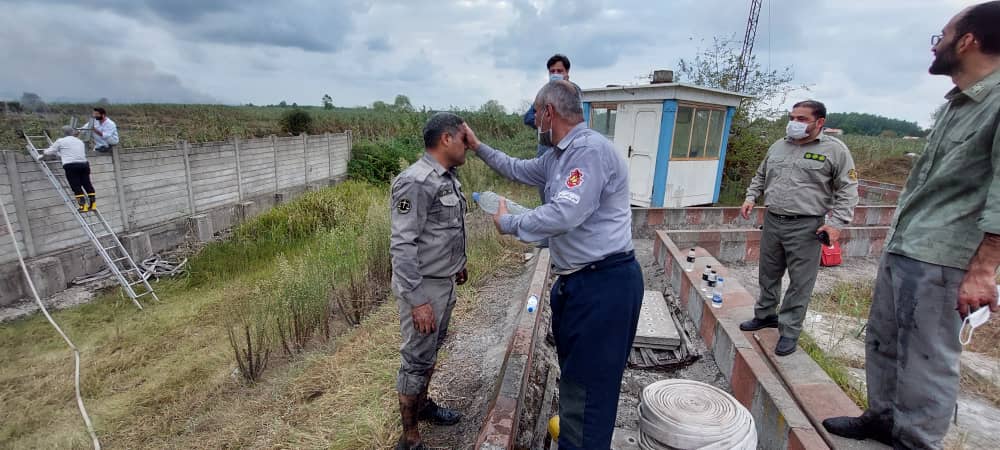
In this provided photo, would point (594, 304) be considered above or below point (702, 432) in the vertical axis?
above

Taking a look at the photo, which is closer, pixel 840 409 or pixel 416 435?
pixel 416 435

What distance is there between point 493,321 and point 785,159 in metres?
2.71

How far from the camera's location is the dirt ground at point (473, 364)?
2.69 metres

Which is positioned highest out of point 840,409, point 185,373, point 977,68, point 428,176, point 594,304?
point 977,68

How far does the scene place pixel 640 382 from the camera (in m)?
3.43

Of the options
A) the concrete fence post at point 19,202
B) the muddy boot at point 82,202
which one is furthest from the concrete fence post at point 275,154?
the concrete fence post at point 19,202

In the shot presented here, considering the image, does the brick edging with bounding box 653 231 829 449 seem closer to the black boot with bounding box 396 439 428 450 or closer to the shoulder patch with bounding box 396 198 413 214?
the black boot with bounding box 396 439 428 450

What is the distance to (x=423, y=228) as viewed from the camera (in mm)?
2375

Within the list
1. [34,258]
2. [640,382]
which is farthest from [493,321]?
[34,258]

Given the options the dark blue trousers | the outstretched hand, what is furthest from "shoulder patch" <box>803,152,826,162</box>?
the outstretched hand

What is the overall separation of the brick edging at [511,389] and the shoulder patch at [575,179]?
121 cm

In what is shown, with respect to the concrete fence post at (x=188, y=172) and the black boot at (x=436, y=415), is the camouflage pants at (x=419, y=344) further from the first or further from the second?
the concrete fence post at (x=188, y=172)

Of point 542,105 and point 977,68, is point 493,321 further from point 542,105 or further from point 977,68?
point 977,68

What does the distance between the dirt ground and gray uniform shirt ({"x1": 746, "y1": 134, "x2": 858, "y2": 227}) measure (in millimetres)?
2323
